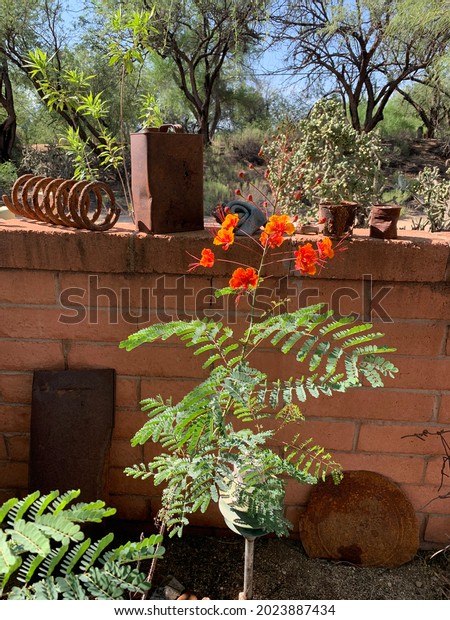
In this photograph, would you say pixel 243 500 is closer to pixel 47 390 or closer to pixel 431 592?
pixel 47 390

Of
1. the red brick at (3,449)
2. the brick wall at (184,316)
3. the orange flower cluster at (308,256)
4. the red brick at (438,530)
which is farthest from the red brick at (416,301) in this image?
the red brick at (3,449)

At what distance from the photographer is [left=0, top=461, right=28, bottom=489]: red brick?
1.87 m

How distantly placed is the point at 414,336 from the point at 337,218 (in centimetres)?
51

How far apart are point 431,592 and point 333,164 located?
2073mm

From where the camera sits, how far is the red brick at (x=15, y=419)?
1798 mm

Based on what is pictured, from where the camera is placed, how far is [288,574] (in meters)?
1.74

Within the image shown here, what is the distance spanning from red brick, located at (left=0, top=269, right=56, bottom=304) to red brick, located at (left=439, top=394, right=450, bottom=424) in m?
1.50

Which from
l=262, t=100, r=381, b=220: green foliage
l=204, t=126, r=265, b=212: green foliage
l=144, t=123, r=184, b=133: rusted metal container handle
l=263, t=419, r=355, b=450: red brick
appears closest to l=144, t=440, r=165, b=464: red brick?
l=263, t=419, r=355, b=450: red brick

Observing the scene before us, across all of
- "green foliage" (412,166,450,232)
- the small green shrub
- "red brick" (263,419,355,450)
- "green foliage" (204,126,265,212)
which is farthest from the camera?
"green foliage" (204,126,265,212)

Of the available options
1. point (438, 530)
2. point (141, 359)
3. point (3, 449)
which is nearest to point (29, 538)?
point (141, 359)

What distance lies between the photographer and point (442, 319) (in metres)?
1.61

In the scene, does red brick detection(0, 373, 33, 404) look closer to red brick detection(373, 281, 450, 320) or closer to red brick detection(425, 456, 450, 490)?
red brick detection(373, 281, 450, 320)

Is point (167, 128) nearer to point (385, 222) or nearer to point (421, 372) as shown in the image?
point (385, 222)

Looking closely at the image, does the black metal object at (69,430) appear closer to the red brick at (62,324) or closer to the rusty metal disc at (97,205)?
the red brick at (62,324)
